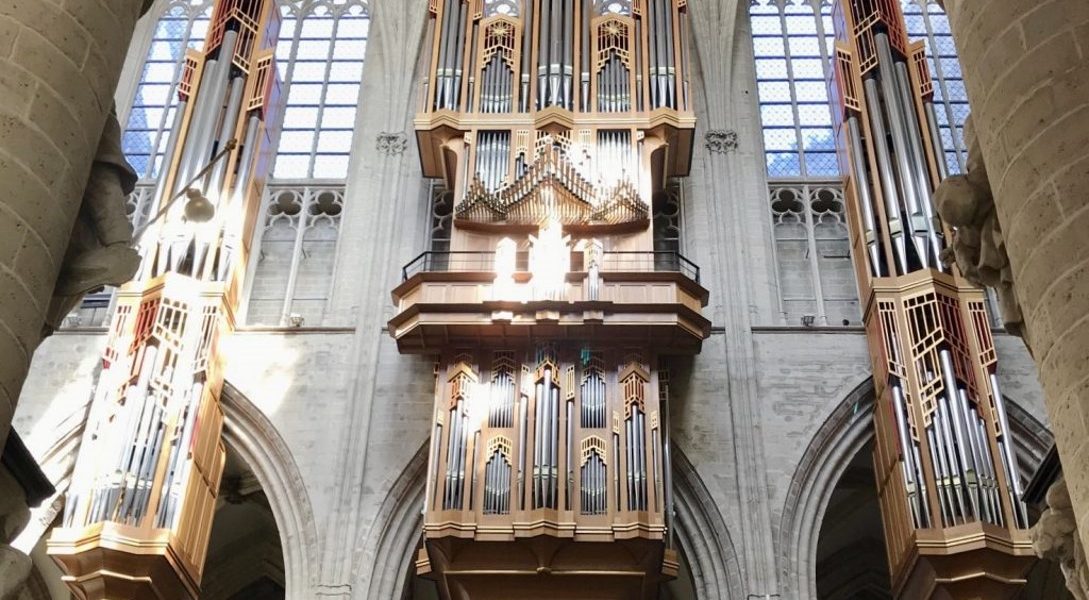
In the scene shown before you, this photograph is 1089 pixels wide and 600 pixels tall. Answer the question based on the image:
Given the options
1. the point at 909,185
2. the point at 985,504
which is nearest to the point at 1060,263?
the point at 985,504

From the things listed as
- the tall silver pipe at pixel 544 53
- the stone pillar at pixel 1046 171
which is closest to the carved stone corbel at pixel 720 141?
the tall silver pipe at pixel 544 53

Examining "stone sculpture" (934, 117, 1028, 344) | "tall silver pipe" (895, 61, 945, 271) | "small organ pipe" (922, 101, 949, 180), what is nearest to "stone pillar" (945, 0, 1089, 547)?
"stone sculpture" (934, 117, 1028, 344)

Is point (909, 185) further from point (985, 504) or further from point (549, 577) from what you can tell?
point (549, 577)

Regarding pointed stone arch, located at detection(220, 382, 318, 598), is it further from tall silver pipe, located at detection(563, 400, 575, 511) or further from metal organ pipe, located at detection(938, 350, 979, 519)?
metal organ pipe, located at detection(938, 350, 979, 519)

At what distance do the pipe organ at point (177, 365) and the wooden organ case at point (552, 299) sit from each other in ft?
7.79

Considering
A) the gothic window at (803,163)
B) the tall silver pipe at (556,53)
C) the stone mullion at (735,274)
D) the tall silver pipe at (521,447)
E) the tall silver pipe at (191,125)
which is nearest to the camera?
the tall silver pipe at (521,447)

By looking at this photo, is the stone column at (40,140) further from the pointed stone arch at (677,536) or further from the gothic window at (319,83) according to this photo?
the gothic window at (319,83)

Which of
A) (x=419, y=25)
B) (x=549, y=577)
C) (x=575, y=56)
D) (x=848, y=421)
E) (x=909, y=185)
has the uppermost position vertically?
(x=419, y=25)

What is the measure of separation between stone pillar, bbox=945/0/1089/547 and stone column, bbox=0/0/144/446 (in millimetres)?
4102

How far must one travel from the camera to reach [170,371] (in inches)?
574

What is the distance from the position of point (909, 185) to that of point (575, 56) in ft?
15.4

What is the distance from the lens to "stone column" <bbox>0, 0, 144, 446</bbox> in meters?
5.25

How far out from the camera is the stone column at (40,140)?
525cm

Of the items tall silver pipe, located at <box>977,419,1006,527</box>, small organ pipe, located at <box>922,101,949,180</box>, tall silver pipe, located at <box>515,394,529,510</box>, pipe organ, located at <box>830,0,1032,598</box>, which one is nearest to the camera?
pipe organ, located at <box>830,0,1032,598</box>
